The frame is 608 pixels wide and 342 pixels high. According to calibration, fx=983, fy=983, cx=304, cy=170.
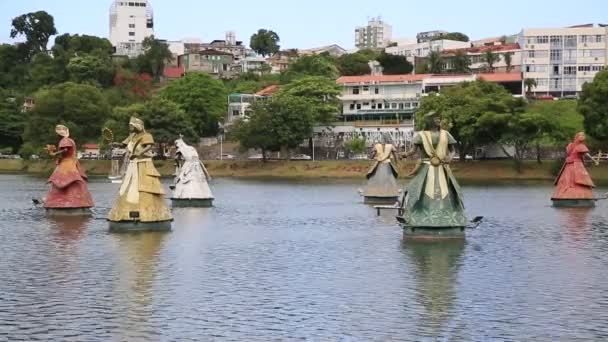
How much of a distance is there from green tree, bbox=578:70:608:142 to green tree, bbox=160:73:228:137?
→ 6023 centimetres

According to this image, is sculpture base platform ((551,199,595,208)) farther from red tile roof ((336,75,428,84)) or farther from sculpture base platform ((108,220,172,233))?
red tile roof ((336,75,428,84))

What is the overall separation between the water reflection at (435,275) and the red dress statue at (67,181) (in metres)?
16.5

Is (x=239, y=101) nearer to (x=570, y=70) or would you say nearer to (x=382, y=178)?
(x=570, y=70)

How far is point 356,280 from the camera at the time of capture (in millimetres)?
26125

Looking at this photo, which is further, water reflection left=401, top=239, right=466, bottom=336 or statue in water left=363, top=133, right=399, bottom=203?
statue in water left=363, top=133, right=399, bottom=203

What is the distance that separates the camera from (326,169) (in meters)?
110

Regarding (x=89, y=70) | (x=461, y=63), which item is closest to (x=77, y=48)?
(x=89, y=70)

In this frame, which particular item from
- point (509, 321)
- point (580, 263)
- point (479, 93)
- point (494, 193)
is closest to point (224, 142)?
point (479, 93)

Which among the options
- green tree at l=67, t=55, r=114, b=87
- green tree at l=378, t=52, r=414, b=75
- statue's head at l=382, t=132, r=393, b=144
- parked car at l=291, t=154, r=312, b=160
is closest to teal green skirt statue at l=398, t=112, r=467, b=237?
parked car at l=291, t=154, r=312, b=160

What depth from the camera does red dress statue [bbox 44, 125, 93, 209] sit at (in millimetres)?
43312

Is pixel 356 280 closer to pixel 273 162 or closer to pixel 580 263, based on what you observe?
pixel 580 263

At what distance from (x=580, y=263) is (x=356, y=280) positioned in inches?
313

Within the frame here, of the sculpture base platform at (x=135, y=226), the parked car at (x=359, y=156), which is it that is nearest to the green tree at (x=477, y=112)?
the parked car at (x=359, y=156)

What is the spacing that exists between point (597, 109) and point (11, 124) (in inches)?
3278
